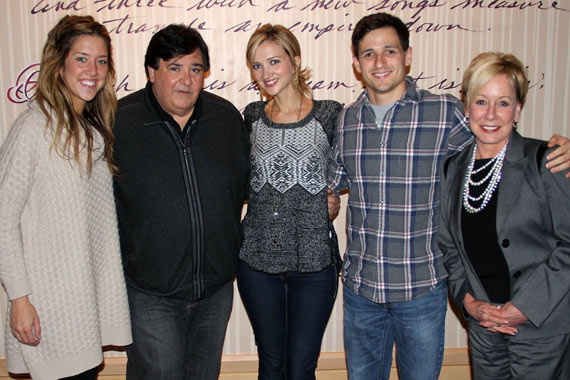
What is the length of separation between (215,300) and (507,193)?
50.5 inches

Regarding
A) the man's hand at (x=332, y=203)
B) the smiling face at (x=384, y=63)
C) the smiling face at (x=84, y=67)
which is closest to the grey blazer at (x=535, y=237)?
the smiling face at (x=384, y=63)

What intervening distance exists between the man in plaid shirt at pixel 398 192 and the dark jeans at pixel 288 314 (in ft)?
0.65

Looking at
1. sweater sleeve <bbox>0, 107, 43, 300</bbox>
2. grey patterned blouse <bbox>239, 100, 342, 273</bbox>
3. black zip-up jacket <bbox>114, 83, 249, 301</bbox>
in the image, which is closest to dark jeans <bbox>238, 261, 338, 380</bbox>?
grey patterned blouse <bbox>239, 100, 342, 273</bbox>

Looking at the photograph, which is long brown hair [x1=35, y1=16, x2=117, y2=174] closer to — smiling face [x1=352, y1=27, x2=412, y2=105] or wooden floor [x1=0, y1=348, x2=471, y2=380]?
smiling face [x1=352, y1=27, x2=412, y2=105]

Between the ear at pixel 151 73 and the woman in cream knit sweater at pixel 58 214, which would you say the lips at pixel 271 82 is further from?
the woman in cream knit sweater at pixel 58 214

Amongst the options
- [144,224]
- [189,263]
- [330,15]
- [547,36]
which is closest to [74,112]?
[144,224]

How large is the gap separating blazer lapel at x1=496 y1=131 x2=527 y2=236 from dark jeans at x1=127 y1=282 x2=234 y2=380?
3.96ft

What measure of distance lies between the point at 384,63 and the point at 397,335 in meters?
1.11

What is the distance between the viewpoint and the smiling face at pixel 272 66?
7.03ft

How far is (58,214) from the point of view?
5.63ft

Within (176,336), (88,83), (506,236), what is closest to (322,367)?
(176,336)

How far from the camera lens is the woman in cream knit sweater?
1.65m

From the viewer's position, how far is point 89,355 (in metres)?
1.80

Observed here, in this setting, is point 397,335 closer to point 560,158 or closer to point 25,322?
→ point 560,158
